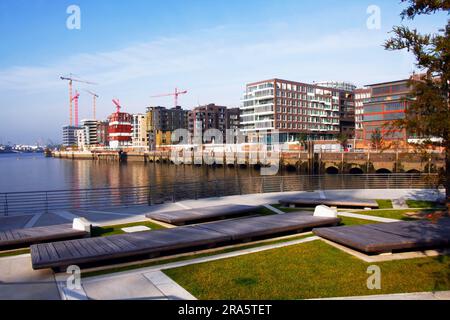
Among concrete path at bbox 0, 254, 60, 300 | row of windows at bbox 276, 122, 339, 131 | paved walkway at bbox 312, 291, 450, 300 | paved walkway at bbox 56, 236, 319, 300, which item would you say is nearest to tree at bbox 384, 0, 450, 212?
paved walkway at bbox 312, 291, 450, 300

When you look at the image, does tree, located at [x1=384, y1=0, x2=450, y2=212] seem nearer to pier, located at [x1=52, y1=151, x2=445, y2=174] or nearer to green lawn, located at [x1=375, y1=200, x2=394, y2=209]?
green lawn, located at [x1=375, y1=200, x2=394, y2=209]

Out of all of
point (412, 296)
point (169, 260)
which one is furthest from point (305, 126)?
point (412, 296)

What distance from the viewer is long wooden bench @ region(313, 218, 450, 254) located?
9461 millimetres

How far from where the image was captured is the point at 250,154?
293ft

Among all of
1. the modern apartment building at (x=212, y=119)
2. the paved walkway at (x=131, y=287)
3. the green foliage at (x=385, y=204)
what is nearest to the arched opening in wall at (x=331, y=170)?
the green foliage at (x=385, y=204)

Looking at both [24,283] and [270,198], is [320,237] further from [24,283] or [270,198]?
[270,198]

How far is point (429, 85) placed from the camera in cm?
743

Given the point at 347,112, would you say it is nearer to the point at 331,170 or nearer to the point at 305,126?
the point at 305,126

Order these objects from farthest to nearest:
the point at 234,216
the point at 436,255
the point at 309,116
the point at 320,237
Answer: the point at 309,116 < the point at 234,216 < the point at 320,237 < the point at 436,255

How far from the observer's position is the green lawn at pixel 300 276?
294 inches

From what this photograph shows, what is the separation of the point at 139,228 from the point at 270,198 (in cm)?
960

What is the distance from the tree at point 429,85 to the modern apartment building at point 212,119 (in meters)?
164

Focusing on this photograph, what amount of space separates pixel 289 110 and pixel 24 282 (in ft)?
380

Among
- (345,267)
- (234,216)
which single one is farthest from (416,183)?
(345,267)
